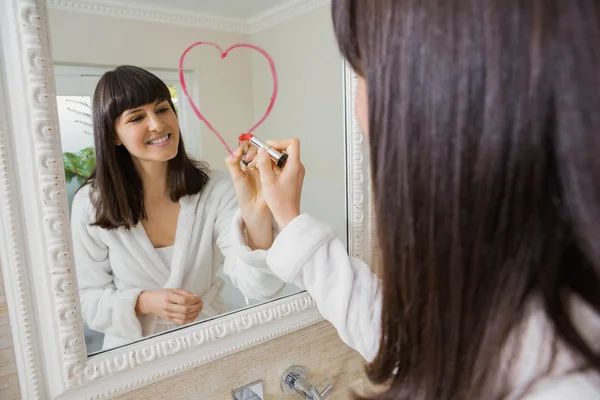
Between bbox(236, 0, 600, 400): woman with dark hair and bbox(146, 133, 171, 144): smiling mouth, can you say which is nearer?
bbox(236, 0, 600, 400): woman with dark hair

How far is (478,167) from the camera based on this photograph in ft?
0.86

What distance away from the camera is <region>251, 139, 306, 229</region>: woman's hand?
0.58m

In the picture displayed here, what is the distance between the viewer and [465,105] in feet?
0.84

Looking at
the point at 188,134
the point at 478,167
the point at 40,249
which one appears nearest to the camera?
the point at 478,167

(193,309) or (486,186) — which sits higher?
(486,186)

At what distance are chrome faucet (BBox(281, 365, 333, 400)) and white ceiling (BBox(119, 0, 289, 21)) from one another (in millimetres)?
584

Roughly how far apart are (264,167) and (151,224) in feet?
0.57

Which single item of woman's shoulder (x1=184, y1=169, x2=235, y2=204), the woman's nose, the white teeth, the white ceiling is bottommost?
woman's shoulder (x1=184, y1=169, x2=235, y2=204)

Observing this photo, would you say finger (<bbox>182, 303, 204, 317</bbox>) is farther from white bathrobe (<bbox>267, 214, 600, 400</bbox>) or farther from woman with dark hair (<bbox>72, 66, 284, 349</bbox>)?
white bathrobe (<bbox>267, 214, 600, 400</bbox>)

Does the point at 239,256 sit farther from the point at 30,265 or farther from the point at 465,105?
the point at 465,105

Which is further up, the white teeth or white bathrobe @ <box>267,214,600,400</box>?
the white teeth

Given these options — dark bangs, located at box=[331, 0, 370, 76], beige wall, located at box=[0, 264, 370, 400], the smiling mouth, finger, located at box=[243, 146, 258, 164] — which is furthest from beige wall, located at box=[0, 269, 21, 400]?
dark bangs, located at box=[331, 0, 370, 76]

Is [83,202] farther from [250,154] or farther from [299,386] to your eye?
[299,386]

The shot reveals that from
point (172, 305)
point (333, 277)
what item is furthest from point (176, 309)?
point (333, 277)
